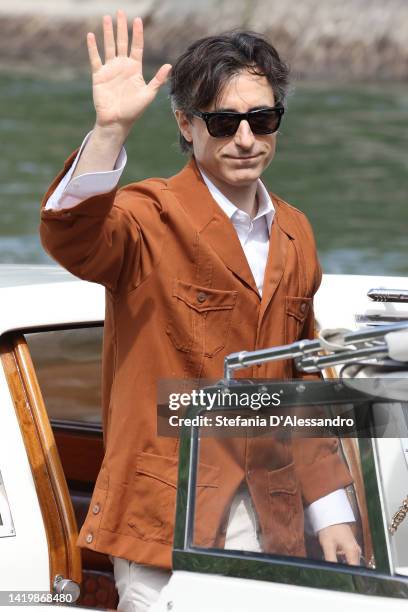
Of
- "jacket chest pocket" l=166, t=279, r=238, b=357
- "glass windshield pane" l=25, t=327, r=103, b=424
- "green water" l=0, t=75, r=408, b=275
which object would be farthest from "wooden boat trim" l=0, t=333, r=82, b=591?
"green water" l=0, t=75, r=408, b=275

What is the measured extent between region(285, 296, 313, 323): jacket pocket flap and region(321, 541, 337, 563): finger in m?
0.65

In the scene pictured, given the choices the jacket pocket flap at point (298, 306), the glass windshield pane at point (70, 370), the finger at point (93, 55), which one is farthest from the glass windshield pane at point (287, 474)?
the glass windshield pane at point (70, 370)

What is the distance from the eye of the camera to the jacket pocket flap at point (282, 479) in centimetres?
269

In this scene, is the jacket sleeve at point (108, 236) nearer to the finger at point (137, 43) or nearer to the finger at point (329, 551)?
the finger at point (137, 43)

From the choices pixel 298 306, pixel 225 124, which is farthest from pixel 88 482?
pixel 225 124

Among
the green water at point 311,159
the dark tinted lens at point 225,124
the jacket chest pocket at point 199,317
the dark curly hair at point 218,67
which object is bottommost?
the jacket chest pocket at point 199,317

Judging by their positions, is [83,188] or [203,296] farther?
[203,296]

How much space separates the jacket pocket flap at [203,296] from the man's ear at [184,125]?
0.42m

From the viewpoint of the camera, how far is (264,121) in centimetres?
307

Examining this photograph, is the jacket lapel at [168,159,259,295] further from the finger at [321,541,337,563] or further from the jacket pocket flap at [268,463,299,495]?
the finger at [321,541,337,563]

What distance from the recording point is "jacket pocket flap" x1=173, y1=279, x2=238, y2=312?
2.98 metres

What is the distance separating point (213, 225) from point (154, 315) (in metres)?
0.24

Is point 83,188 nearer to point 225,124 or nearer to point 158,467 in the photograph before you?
point 225,124

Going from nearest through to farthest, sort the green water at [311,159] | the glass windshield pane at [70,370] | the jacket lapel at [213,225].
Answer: the jacket lapel at [213,225] → the glass windshield pane at [70,370] → the green water at [311,159]
